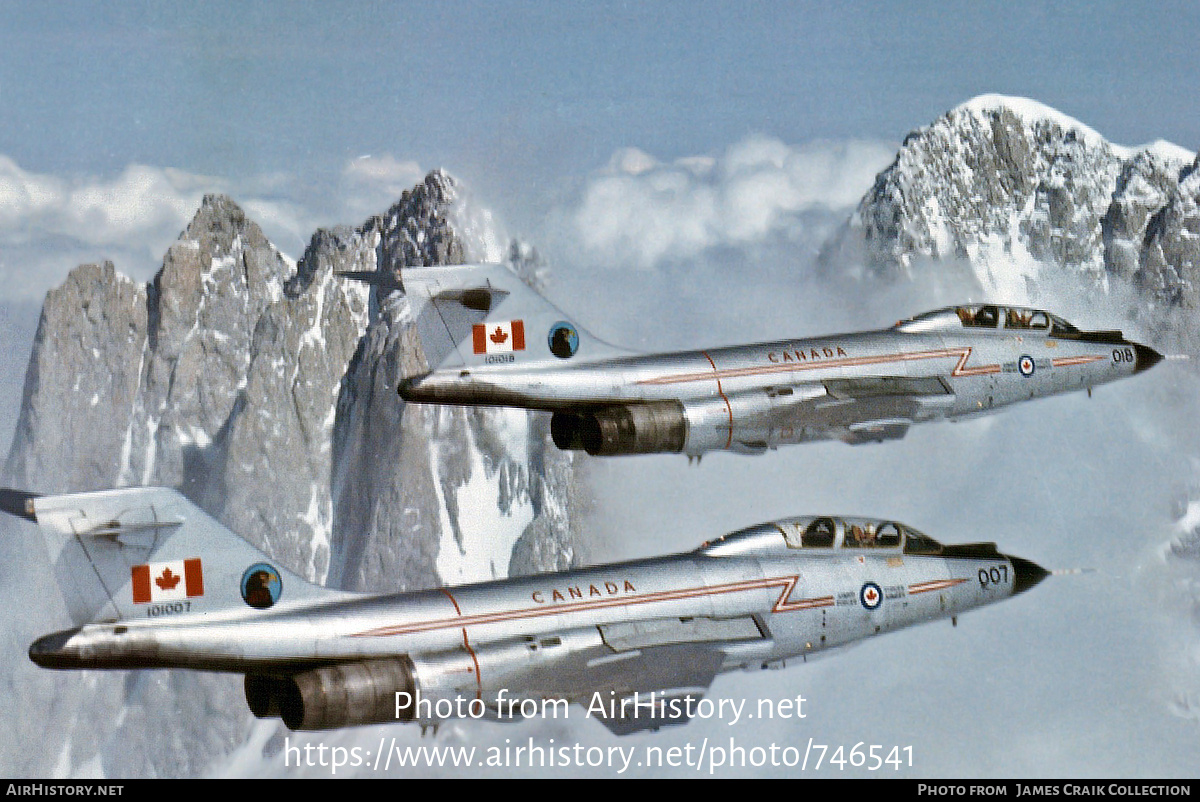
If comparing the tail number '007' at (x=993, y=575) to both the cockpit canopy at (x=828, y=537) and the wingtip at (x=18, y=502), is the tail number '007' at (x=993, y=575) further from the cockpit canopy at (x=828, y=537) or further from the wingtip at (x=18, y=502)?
the wingtip at (x=18, y=502)

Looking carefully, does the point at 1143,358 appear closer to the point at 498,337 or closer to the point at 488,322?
the point at 498,337

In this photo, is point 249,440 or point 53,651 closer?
point 53,651

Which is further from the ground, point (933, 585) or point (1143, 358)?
point (1143, 358)

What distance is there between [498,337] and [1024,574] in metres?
9.65

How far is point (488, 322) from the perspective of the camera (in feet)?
87.5

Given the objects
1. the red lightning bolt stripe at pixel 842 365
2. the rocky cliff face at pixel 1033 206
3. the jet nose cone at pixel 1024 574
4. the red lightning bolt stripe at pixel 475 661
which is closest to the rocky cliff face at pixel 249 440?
the rocky cliff face at pixel 1033 206

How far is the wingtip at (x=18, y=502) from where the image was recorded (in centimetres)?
1769

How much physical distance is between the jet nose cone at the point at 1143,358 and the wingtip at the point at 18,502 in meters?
22.5

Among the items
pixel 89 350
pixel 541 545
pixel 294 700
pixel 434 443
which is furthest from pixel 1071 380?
pixel 89 350

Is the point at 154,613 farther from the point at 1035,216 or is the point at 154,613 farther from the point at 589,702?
the point at 1035,216

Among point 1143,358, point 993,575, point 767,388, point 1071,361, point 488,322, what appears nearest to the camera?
point 993,575

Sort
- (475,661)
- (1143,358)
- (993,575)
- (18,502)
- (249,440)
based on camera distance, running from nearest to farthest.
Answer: (18,502) < (475,661) < (993,575) < (1143,358) < (249,440)

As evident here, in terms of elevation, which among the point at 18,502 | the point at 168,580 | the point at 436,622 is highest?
the point at 18,502

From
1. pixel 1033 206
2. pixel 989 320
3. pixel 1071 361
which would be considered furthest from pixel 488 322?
pixel 1033 206
